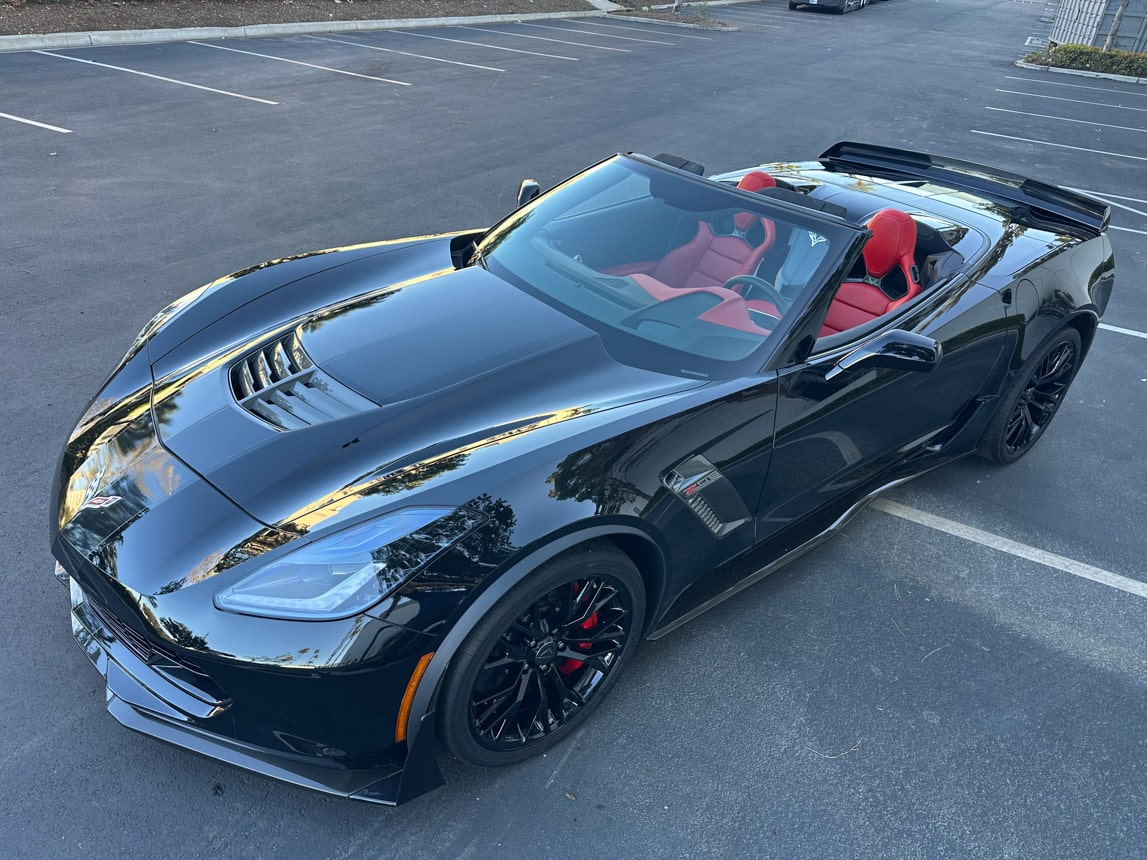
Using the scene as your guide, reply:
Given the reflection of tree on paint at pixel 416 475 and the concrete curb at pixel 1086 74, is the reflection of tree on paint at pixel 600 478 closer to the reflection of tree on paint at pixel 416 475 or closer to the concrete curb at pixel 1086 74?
the reflection of tree on paint at pixel 416 475

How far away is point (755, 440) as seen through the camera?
9.04 feet

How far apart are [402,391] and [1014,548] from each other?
2.90 meters

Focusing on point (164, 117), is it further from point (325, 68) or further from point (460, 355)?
point (460, 355)

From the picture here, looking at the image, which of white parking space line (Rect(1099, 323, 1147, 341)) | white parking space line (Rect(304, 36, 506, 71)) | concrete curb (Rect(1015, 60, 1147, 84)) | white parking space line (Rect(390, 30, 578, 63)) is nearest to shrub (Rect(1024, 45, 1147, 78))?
concrete curb (Rect(1015, 60, 1147, 84))

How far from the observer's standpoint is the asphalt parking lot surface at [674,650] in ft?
7.74

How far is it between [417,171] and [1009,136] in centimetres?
935

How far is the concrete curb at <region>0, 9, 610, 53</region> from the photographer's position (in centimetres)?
1234

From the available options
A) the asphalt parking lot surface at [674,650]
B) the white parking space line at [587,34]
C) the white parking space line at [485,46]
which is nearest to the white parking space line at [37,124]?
the asphalt parking lot surface at [674,650]

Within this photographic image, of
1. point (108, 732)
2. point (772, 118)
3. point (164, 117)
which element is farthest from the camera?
point (772, 118)

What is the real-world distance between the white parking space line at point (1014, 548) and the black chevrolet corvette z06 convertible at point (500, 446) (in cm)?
30

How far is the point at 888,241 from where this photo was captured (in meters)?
3.64

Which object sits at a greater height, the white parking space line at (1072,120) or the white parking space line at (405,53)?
the white parking space line at (405,53)

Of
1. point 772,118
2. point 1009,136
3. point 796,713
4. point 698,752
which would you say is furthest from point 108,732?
point 1009,136

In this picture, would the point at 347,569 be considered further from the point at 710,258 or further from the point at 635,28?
the point at 635,28
